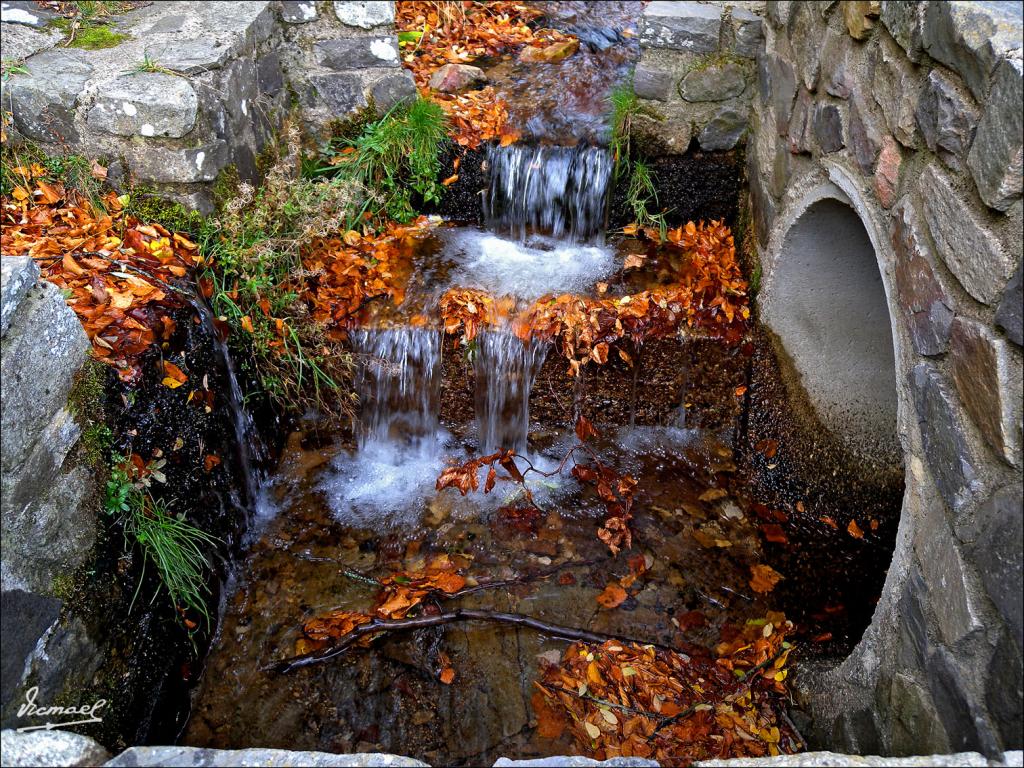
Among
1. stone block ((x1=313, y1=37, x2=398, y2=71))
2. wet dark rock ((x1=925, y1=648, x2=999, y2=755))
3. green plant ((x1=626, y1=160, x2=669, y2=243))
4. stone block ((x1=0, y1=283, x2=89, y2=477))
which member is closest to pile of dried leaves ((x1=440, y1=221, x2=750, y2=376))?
green plant ((x1=626, y1=160, x2=669, y2=243))

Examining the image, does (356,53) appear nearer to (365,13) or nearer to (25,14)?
(365,13)

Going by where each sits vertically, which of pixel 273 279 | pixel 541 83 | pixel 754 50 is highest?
pixel 754 50

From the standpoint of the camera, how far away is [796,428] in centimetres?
400

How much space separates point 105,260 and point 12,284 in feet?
3.99

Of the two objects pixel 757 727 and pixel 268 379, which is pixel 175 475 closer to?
pixel 268 379

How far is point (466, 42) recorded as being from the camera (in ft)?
17.6

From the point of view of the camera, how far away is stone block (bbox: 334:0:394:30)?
4109mm

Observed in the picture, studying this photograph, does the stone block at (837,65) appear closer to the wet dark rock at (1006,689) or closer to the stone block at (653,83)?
the stone block at (653,83)

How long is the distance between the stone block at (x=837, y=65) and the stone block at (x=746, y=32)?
3.33 ft

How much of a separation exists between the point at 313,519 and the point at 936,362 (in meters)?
2.90

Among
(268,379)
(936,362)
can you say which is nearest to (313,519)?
(268,379)

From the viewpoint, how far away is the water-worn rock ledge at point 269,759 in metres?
1.58

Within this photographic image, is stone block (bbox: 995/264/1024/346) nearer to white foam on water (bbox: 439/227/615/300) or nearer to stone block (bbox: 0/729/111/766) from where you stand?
stone block (bbox: 0/729/111/766)

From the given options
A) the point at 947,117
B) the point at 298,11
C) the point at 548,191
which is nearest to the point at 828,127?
the point at 947,117
